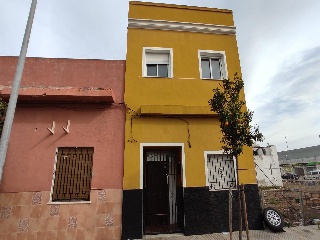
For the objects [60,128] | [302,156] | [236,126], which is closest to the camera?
[236,126]

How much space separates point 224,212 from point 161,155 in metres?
3.14

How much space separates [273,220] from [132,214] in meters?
4.96

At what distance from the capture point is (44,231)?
261 inches

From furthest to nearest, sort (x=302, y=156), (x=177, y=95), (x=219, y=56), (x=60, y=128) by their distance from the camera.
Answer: (x=302, y=156)
(x=219, y=56)
(x=177, y=95)
(x=60, y=128)

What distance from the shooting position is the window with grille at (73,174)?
710 cm

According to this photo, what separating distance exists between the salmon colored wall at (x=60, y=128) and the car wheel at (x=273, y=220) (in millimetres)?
5301

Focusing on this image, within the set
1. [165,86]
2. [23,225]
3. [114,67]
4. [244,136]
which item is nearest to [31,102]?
[114,67]

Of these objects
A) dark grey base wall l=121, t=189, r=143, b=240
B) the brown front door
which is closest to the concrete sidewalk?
dark grey base wall l=121, t=189, r=143, b=240

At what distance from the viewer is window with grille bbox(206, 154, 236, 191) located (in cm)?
785

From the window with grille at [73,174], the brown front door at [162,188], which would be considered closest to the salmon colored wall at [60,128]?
the window with grille at [73,174]

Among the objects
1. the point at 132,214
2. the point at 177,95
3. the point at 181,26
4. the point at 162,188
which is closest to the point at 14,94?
the point at 132,214

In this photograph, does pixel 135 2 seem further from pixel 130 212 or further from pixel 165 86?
pixel 130 212

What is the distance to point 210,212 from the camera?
24.3 ft

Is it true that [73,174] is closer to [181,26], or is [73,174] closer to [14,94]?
[14,94]
